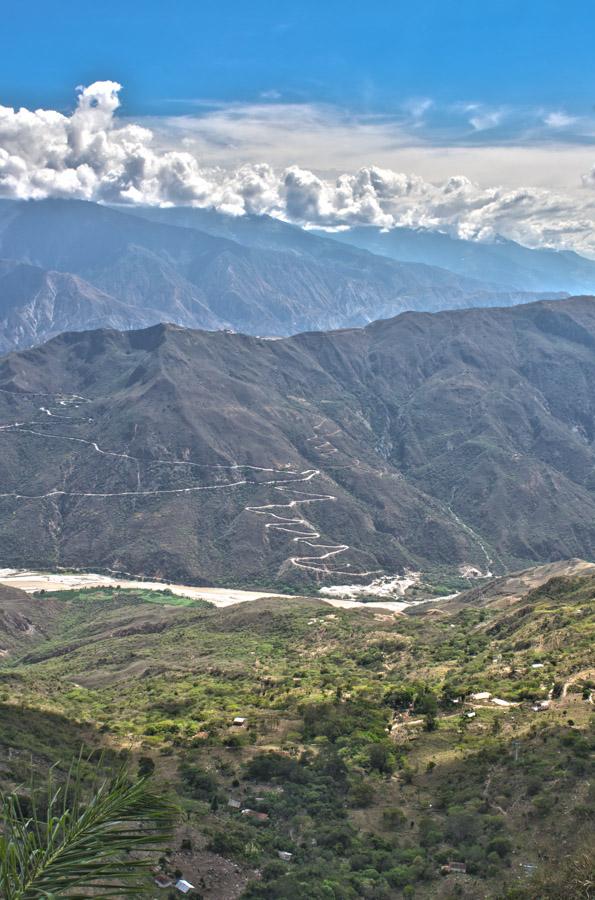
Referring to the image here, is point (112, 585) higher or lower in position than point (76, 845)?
lower

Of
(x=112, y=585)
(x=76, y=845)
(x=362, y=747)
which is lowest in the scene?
(x=112, y=585)

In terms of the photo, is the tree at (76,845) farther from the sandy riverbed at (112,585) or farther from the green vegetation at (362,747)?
the sandy riverbed at (112,585)

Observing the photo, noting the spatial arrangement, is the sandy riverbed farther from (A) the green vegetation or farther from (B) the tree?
(B) the tree

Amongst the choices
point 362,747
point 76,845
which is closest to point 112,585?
point 362,747

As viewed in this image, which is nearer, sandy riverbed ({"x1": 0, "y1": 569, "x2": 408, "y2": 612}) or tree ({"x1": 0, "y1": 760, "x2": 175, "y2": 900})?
tree ({"x1": 0, "y1": 760, "x2": 175, "y2": 900})

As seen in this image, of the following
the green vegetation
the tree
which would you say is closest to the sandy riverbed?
the green vegetation

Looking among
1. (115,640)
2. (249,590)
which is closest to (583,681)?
(115,640)

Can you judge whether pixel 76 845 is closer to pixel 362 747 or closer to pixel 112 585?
pixel 362 747

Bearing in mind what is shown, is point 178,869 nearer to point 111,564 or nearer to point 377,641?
point 377,641
